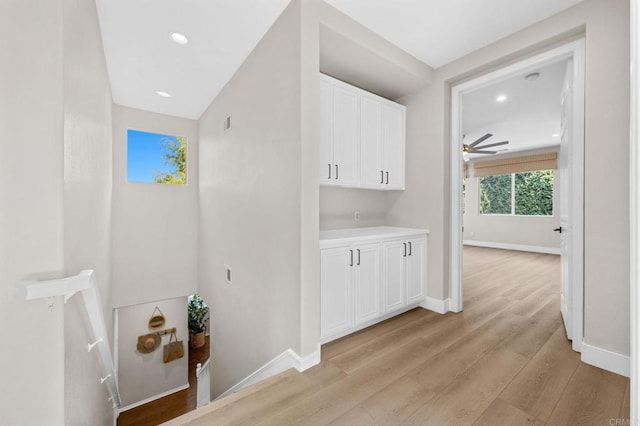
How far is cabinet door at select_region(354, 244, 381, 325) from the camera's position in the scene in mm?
2492

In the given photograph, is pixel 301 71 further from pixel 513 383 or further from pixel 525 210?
pixel 525 210

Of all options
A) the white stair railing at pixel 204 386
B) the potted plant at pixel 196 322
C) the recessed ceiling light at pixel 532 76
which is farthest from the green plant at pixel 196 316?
the recessed ceiling light at pixel 532 76

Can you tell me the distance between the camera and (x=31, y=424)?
1161mm

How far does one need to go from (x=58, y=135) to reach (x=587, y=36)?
3.50m

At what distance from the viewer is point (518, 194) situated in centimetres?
745

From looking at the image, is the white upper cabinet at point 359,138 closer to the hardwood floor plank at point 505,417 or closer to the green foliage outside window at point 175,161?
the hardwood floor plank at point 505,417

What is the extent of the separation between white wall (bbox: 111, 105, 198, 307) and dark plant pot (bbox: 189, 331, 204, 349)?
2.43m

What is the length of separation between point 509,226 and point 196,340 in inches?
347

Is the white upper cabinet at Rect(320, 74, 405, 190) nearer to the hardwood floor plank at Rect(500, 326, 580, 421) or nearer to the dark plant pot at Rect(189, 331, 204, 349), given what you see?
the hardwood floor plank at Rect(500, 326, 580, 421)

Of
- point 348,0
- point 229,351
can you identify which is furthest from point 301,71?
point 229,351

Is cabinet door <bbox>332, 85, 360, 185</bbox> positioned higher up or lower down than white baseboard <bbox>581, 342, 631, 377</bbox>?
higher up

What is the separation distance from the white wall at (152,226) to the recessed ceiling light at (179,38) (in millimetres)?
2333

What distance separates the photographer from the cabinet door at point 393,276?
271 cm

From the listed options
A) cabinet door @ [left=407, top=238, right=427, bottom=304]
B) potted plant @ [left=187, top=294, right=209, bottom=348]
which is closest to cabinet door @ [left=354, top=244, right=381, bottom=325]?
cabinet door @ [left=407, top=238, right=427, bottom=304]
